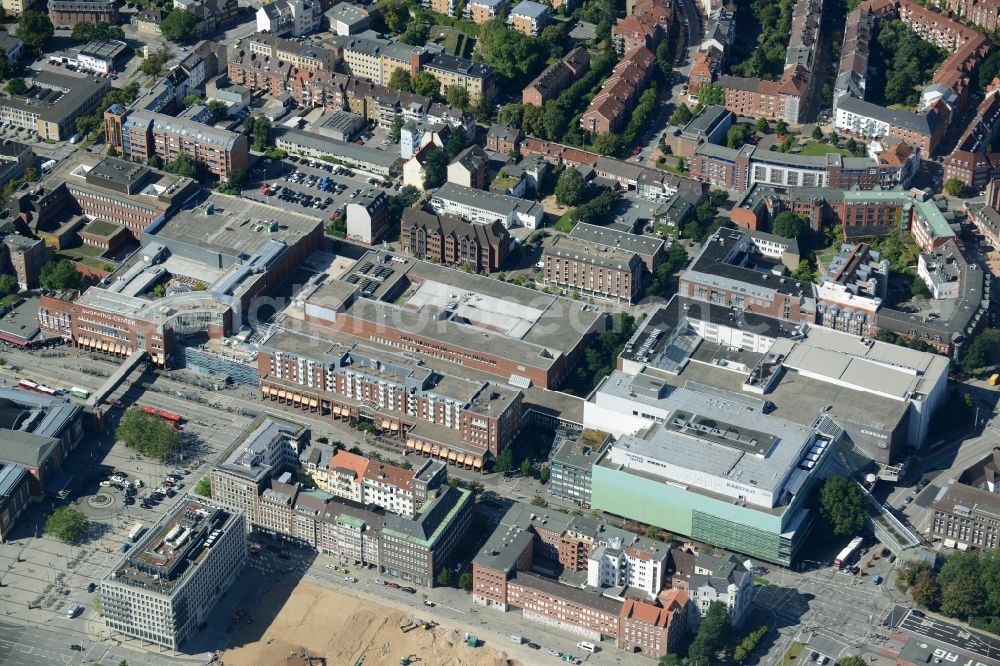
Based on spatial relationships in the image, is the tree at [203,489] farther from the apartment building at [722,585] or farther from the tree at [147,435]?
the apartment building at [722,585]

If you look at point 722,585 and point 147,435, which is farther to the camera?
point 147,435

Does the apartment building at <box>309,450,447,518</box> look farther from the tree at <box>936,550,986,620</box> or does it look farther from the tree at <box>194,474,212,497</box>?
the tree at <box>936,550,986,620</box>

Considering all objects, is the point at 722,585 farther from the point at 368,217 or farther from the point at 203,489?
the point at 368,217

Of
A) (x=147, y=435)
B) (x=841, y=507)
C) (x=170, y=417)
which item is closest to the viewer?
(x=841, y=507)

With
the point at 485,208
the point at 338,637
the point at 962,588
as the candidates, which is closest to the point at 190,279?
the point at 485,208

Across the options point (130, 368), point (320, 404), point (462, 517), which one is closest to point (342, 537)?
point (462, 517)

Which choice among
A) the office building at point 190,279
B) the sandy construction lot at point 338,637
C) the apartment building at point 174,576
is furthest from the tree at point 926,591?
the office building at point 190,279

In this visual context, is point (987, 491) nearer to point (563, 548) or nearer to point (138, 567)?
point (563, 548)

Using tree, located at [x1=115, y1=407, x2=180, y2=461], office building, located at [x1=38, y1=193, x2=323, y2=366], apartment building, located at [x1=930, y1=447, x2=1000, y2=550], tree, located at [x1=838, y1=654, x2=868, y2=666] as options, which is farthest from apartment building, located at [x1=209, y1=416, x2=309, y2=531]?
apartment building, located at [x1=930, y1=447, x2=1000, y2=550]
